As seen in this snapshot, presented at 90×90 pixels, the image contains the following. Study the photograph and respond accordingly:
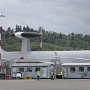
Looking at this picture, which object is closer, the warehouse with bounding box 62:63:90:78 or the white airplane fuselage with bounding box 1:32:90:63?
the warehouse with bounding box 62:63:90:78

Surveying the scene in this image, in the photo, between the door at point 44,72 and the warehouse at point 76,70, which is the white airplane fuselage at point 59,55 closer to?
the warehouse at point 76,70

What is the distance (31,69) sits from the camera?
7356 cm

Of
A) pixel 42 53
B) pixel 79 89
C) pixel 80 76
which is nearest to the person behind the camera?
pixel 79 89

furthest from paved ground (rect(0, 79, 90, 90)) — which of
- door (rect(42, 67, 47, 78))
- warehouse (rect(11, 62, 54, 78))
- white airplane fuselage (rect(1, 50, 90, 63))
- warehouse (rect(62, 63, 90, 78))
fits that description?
white airplane fuselage (rect(1, 50, 90, 63))

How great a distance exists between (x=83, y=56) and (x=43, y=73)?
12.9 m

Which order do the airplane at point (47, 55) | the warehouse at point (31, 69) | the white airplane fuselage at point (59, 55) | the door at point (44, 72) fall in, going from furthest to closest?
the airplane at point (47, 55) → the white airplane fuselage at point (59, 55) → the warehouse at point (31, 69) → the door at point (44, 72)

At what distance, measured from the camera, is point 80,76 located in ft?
232

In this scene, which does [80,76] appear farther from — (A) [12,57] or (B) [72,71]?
(A) [12,57]

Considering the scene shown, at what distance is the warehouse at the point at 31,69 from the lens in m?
72.0

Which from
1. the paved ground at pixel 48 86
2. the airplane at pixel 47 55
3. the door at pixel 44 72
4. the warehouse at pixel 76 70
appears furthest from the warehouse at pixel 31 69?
the paved ground at pixel 48 86

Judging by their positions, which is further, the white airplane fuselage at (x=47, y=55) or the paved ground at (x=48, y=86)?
the white airplane fuselage at (x=47, y=55)

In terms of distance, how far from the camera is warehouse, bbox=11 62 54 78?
72.0 m

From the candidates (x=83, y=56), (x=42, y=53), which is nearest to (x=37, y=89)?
(x=83, y=56)

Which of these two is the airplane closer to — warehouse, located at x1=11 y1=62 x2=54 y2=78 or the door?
warehouse, located at x1=11 y1=62 x2=54 y2=78
